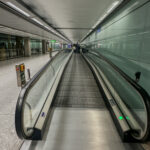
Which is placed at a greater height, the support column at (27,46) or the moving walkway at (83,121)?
the support column at (27,46)

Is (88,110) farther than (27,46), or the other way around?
(27,46)

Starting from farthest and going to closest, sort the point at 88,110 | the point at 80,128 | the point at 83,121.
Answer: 1. the point at 88,110
2. the point at 83,121
3. the point at 80,128

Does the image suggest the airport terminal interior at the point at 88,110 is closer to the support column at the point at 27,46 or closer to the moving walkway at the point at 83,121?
the moving walkway at the point at 83,121

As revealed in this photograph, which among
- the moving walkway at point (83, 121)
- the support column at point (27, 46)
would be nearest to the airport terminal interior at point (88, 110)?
the moving walkway at point (83, 121)

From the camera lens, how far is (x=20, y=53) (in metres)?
16.3

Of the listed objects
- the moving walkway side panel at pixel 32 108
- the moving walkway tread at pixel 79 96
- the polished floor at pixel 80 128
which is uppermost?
the moving walkway side panel at pixel 32 108

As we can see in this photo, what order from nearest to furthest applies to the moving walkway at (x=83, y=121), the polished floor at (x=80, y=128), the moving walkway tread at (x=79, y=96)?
the moving walkway at (x=83, y=121)
the polished floor at (x=80, y=128)
the moving walkway tread at (x=79, y=96)

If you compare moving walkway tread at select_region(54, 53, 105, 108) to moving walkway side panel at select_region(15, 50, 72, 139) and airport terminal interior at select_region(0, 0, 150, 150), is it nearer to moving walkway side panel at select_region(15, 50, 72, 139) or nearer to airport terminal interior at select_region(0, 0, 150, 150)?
airport terminal interior at select_region(0, 0, 150, 150)

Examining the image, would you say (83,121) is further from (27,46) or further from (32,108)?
(27,46)

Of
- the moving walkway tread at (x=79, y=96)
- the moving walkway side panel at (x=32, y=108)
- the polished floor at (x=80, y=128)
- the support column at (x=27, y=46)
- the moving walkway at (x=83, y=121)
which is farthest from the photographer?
the support column at (x=27, y=46)

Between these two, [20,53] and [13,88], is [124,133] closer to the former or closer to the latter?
[13,88]

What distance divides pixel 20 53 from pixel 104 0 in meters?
15.5

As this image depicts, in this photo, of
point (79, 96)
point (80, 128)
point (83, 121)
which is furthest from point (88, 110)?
point (79, 96)

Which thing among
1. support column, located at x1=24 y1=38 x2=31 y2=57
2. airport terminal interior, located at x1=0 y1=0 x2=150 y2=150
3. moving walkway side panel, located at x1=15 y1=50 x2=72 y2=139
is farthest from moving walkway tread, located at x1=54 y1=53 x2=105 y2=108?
support column, located at x1=24 y1=38 x2=31 y2=57
